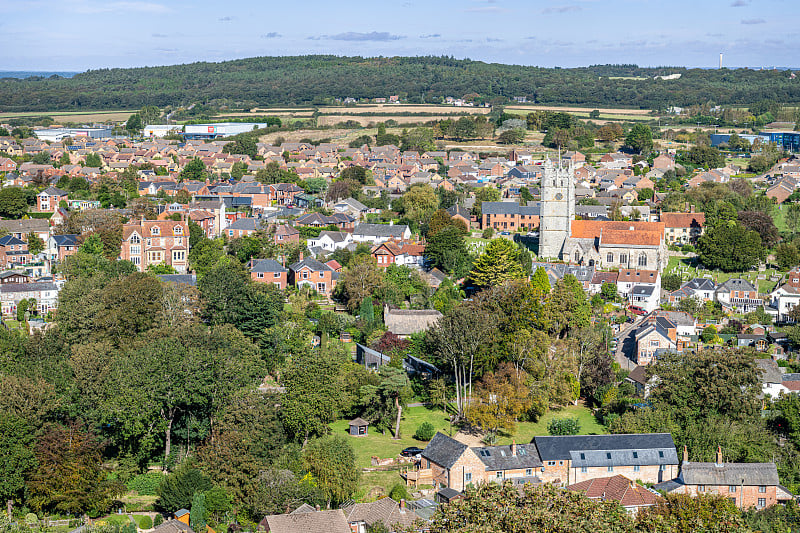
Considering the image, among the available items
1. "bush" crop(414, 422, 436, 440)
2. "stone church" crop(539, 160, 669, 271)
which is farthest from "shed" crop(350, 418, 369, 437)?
"stone church" crop(539, 160, 669, 271)

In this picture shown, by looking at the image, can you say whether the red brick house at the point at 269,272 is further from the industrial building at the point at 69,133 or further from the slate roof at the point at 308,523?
the industrial building at the point at 69,133

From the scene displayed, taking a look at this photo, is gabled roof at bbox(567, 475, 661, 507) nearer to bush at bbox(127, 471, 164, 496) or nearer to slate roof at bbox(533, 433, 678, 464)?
slate roof at bbox(533, 433, 678, 464)

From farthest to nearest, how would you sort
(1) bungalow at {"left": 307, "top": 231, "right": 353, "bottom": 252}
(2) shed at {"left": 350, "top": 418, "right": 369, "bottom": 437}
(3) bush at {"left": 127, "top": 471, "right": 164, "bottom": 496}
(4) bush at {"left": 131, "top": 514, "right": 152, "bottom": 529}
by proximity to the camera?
(1) bungalow at {"left": 307, "top": 231, "right": 353, "bottom": 252}
(2) shed at {"left": 350, "top": 418, "right": 369, "bottom": 437}
(3) bush at {"left": 127, "top": 471, "right": 164, "bottom": 496}
(4) bush at {"left": 131, "top": 514, "right": 152, "bottom": 529}

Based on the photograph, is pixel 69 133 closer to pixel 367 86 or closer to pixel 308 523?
pixel 367 86

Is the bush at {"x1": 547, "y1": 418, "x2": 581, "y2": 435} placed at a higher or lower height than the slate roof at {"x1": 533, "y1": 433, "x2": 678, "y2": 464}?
lower

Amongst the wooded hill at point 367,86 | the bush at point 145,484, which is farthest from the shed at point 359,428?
the wooded hill at point 367,86

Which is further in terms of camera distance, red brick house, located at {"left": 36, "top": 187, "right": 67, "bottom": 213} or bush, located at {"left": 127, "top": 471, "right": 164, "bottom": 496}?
red brick house, located at {"left": 36, "top": 187, "right": 67, "bottom": 213}

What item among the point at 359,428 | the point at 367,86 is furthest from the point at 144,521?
the point at 367,86
